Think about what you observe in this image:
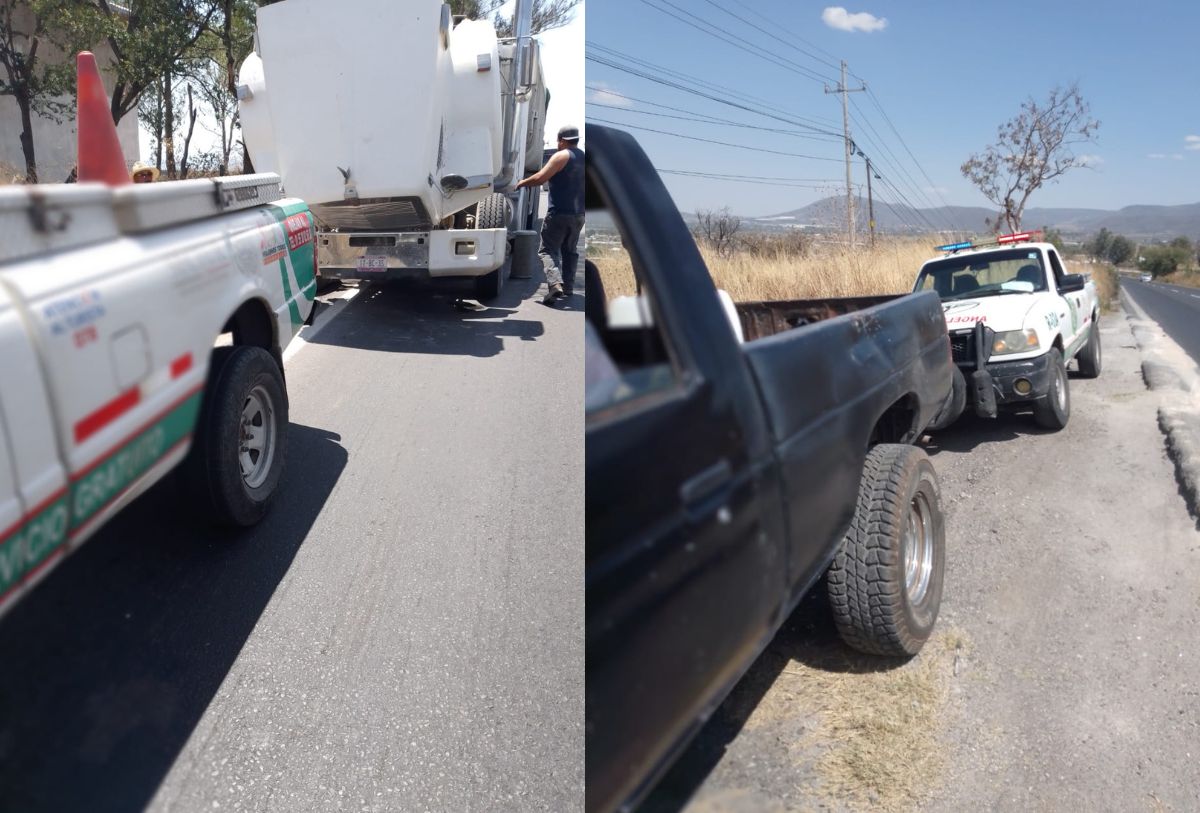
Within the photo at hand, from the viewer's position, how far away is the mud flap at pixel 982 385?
5789 mm

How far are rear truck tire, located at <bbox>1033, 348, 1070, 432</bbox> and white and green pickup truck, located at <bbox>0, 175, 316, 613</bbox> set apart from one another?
629 centimetres

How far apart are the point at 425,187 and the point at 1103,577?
3039 millimetres

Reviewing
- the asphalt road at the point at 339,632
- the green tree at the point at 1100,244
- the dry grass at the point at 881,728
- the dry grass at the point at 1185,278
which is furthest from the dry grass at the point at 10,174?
the dry grass at the point at 1185,278

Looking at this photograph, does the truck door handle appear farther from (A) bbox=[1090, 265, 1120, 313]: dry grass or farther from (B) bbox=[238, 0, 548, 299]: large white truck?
(A) bbox=[1090, 265, 1120, 313]: dry grass

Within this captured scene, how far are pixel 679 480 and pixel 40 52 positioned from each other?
0.97 meters

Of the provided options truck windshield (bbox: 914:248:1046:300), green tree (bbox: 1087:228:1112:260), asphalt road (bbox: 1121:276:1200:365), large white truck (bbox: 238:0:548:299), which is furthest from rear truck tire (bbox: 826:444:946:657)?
green tree (bbox: 1087:228:1112:260)

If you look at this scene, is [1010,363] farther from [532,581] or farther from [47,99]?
[47,99]

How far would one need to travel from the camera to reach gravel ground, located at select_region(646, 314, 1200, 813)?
1774 mm

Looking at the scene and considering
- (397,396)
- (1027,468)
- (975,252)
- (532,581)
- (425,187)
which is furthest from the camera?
(975,252)

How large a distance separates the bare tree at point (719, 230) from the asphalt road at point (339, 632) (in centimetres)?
30

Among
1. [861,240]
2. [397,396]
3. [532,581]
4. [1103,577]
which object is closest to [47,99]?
[397,396]

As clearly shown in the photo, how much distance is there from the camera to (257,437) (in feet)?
3.85

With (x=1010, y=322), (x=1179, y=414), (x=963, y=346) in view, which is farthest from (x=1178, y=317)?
(x=963, y=346)

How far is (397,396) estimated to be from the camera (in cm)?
171
